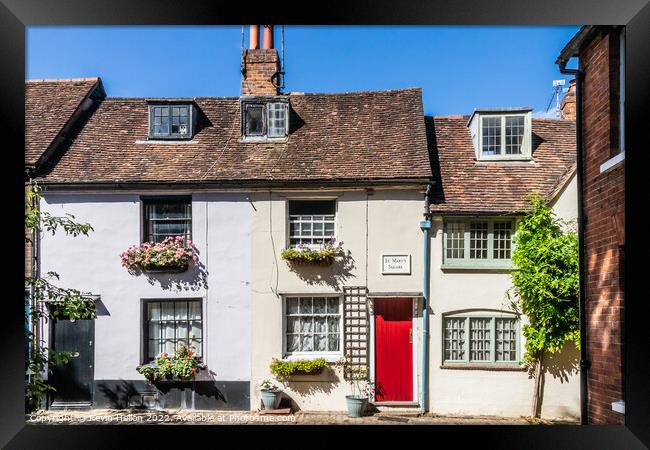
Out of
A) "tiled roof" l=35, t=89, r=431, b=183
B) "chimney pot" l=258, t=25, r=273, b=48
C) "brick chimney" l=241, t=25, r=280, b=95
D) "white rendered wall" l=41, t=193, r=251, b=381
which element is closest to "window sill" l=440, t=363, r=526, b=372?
"tiled roof" l=35, t=89, r=431, b=183

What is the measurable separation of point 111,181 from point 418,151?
177 inches

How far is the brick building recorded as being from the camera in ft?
15.6

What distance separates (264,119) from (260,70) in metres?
0.82

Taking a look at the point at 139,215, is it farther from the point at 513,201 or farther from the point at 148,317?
the point at 513,201

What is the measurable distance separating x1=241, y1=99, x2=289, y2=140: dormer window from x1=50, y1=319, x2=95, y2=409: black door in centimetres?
369

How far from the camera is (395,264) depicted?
7.06 metres

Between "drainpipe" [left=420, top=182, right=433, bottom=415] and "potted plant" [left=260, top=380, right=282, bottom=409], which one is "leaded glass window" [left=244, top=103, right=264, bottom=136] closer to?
"drainpipe" [left=420, top=182, right=433, bottom=415]

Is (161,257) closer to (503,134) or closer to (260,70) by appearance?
(260,70)

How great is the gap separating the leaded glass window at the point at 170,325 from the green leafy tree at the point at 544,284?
4.45 meters

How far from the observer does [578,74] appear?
5.61m

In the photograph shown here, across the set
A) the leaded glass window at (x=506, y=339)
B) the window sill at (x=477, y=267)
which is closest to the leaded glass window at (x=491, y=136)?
the window sill at (x=477, y=267)
